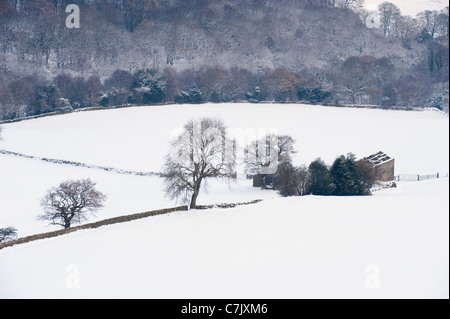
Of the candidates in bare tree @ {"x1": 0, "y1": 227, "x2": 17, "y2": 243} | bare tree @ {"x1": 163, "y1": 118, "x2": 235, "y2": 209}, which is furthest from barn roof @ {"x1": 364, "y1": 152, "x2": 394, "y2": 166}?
bare tree @ {"x1": 0, "y1": 227, "x2": 17, "y2": 243}

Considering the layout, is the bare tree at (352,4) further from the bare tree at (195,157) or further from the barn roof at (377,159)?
the bare tree at (195,157)

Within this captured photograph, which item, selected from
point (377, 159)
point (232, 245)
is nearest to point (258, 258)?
point (232, 245)

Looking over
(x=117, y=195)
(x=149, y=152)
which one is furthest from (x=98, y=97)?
(x=117, y=195)

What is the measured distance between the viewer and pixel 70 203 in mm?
25188

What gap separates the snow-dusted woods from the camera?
5744 cm

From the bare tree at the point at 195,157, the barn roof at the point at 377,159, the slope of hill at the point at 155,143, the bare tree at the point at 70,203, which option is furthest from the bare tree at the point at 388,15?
the bare tree at the point at 70,203

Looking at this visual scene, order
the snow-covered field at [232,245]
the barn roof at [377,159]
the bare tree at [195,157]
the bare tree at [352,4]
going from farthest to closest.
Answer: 1. the bare tree at [352,4]
2. the barn roof at [377,159]
3. the bare tree at [195,157]
4. the snow-covered field at [232,245]

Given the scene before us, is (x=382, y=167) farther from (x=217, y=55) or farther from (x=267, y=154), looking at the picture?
(x=217, y=55)

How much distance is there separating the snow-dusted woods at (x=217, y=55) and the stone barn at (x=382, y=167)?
20.6 metres

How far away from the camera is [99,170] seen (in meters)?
33.9

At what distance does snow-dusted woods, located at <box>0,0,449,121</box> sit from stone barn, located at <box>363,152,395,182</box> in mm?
20648

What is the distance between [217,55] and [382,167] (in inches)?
1950

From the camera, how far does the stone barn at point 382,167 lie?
1209 inches

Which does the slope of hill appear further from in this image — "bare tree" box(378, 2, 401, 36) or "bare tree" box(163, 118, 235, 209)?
"bare tree" box(378, 2, 401, 36)
